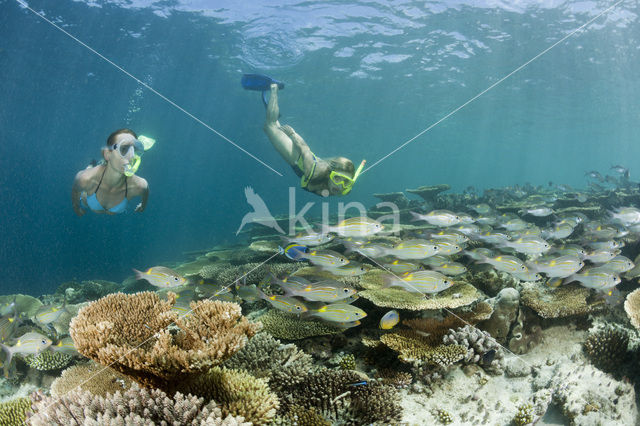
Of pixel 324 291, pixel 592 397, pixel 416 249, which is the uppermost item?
pixel 416 249

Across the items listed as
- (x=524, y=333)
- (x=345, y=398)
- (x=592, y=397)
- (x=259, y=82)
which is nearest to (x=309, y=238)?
(x=345, y=398)

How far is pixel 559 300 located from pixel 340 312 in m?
4.37

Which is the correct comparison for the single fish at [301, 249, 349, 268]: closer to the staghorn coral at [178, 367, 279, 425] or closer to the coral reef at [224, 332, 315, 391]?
the coral reef at [224, 332, 315, 391]

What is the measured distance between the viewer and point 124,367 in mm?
2709

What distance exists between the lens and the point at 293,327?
16.0 feet

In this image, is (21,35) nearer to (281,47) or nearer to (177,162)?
(281,47)

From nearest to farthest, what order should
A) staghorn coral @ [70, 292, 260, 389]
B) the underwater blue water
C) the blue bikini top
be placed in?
1. staghorn coral @ [70, 292, 260, 389]
2. the blue bikini top
3. the underwater blue water

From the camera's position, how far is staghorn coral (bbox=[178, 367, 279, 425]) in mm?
2764

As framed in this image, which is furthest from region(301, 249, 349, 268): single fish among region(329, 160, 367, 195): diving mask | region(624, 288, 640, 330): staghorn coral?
region(624, 288, 640, 330): staghorn coral

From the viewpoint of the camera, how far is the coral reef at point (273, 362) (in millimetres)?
3766

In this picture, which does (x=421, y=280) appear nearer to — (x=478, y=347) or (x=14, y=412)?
(x=478, y=347)

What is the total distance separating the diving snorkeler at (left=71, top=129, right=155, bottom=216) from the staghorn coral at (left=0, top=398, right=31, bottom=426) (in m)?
2.40

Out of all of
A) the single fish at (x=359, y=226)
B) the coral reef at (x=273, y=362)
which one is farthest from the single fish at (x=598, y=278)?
the coral reef at (x=273, y=362)

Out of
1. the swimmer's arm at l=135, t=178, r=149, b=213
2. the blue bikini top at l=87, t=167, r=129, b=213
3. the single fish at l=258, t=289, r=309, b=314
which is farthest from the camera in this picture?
the swimmer's arm at l=135, t=178, r=149, b=213
